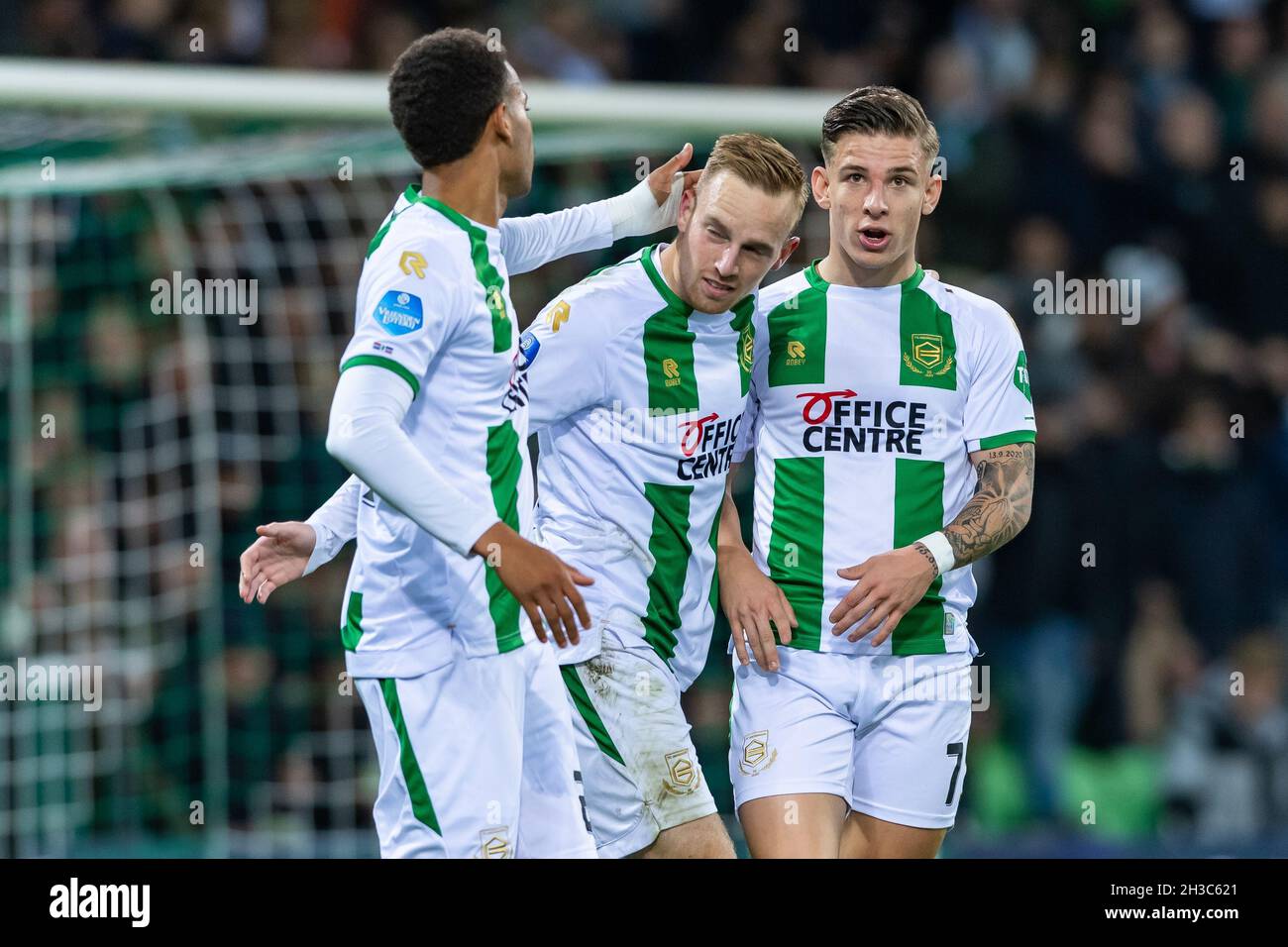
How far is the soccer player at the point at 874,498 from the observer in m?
4.02

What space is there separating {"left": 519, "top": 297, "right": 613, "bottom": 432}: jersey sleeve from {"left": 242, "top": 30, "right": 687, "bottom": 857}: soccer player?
321 millimetres

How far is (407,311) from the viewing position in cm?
331

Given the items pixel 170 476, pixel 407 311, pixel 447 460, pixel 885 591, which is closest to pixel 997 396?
pixel 885 591

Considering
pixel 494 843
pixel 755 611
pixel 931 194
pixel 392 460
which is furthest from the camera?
pixel 931 194

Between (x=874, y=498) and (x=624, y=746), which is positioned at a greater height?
(x=874, y=498)

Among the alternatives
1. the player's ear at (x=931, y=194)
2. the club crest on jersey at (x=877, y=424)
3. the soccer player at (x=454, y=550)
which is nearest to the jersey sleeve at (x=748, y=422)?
the club crest on jersey at (x=877, y=424)

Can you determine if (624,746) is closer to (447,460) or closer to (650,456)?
(650,456)

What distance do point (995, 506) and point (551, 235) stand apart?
120 cm

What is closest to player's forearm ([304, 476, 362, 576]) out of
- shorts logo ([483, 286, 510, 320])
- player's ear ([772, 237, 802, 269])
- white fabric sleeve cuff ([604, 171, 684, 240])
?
shorts logo ([483, 286, 510, 320])

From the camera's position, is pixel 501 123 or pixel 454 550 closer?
pixel 454 550

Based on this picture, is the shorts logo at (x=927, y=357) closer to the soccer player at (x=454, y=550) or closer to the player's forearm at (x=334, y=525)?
the soccer player at (x=454, y=550)

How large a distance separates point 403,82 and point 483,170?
9.1 inches

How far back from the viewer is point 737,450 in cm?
417

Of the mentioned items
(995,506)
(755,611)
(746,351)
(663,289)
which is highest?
(663,289)
